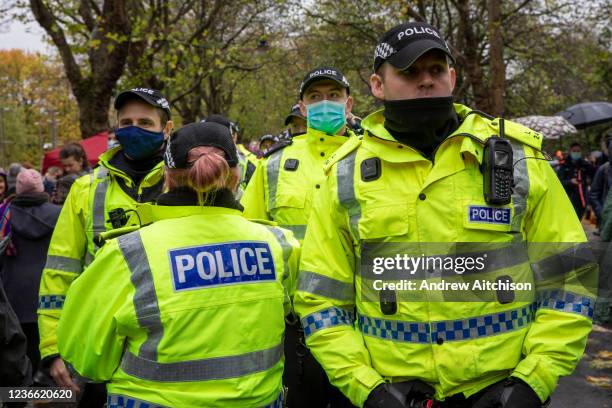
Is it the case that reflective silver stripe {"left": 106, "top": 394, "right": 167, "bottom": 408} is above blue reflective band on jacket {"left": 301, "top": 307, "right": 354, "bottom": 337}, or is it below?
below

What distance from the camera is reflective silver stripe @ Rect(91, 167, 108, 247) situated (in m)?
3.77

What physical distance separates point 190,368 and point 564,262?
1401 millimetres

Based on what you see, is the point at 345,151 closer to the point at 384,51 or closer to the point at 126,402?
the point at 384,51

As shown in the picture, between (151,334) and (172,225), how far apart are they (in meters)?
0.40

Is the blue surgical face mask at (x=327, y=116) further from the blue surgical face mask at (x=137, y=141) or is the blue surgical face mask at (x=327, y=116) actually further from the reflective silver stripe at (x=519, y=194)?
the reflective silver stripe at (x=519, y=194)

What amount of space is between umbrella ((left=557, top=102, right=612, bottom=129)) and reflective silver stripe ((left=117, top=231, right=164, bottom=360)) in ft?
58.9

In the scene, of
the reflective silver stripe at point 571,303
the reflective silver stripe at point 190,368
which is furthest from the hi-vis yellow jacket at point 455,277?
the reflective silver stripe at point 190,368

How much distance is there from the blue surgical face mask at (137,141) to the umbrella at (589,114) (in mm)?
16711

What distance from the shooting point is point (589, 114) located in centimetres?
1850

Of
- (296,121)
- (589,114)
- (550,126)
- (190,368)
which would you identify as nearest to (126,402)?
(190,368)

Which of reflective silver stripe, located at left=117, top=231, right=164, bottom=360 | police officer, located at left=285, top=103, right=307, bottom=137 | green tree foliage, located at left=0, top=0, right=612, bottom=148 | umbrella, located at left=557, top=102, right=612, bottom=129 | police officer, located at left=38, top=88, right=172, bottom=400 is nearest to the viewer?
reflective silver stripe, located at left=117, top=231, right=164, bottom=360

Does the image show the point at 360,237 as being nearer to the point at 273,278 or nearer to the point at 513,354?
the point at 273,278

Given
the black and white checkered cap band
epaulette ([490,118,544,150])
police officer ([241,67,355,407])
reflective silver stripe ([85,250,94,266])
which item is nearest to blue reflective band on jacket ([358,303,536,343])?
epaulette ([490,118,544,150])

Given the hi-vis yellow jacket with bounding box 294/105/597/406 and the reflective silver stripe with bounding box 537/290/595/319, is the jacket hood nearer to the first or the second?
the hi-vis yellow jacket with bounding box 294/105/597/406
